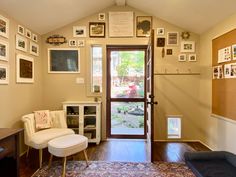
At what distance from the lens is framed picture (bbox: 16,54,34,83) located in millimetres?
3307

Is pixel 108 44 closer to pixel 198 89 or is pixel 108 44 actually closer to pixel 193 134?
pixel 198 89

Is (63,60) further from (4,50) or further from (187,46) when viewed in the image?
(187,46)

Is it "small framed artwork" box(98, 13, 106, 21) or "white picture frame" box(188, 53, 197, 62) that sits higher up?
"small framed artwork" box(98, 13, 106, 21)

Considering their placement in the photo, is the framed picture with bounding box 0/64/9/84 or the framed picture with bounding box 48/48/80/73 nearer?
the framed picture with bounding box 0/64/9/84

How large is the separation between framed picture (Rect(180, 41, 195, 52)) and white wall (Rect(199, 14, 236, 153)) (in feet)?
0.57

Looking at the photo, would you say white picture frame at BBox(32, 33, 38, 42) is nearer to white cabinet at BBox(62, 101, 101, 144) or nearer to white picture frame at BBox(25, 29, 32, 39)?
white picture frame at BBox(25, 29, 32, 39)

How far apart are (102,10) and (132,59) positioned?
3.96 ft

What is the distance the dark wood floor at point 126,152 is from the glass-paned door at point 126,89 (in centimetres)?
37

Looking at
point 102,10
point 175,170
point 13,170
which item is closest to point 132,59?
point 102,10

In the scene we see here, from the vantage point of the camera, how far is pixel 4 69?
2.93 metres

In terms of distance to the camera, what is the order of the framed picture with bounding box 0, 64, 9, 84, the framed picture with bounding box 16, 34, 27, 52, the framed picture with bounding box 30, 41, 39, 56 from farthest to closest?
the framed picture with bounding box 30, 41, 39, 56 < the framed picture with bounding box 16, 34, 27, 52 < the framed picture with bounding box 0, 64, 9, 84

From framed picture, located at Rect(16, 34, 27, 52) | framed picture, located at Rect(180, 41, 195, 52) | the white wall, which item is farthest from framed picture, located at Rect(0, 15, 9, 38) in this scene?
the white wall

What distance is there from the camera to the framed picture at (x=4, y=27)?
288 cm

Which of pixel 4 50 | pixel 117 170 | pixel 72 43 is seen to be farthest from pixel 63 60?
pixel 117 170
